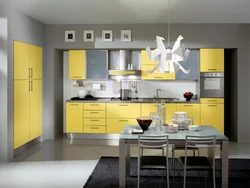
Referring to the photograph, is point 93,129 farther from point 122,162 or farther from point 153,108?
point 122,162

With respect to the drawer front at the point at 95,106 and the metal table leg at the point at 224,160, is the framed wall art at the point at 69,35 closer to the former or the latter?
the drawer front at the point at 95,106

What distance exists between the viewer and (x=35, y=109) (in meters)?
7.89

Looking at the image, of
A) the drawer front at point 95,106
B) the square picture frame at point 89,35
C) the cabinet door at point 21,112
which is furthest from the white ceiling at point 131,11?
the drawer front at point 95,106

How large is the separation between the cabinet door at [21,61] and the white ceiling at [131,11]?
667mm

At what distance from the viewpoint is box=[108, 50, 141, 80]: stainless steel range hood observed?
853 centimetres

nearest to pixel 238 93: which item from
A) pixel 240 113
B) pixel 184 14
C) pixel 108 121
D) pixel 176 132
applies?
pixel 240 113

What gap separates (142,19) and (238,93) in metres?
2.73

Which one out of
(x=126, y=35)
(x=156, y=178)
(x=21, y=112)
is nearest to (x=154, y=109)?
(x=126, y=35)

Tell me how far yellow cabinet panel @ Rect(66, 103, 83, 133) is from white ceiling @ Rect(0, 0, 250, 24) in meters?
1.93

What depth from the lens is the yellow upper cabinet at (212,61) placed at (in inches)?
328

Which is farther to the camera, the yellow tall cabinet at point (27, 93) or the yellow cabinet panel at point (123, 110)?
the yellow cabinet panel at point (123, 110)

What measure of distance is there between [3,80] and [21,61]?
0.77 metres

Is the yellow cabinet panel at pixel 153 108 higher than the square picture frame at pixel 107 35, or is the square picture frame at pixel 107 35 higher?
the square picture frame at pixel 107 35

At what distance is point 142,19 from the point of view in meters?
7.78
